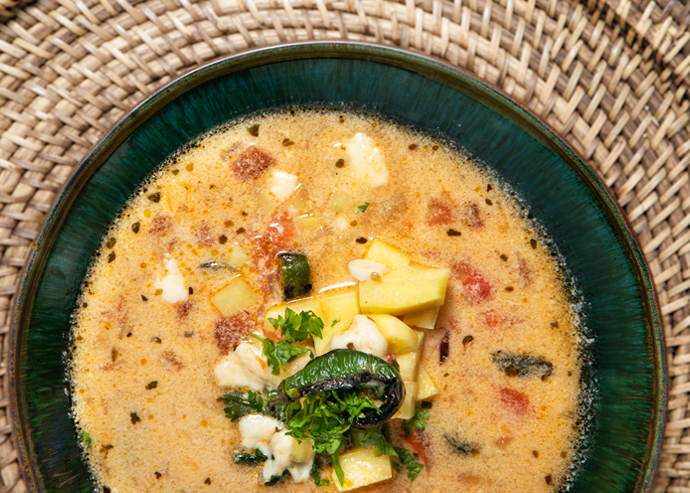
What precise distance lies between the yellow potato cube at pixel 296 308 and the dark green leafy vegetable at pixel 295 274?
3 cm

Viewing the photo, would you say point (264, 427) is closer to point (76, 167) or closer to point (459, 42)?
point (76, 167)

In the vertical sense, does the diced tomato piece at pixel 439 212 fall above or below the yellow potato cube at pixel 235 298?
above

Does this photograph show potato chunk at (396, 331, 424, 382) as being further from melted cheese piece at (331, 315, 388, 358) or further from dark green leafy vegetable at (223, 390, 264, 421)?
dark green leafy vegetable at (223, 390, 264, 421)

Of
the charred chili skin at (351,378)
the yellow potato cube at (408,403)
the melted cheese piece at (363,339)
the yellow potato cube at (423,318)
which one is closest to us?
the charred chili skin at (351,378)

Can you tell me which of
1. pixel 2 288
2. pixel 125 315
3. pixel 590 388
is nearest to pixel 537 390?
pixel 590 388

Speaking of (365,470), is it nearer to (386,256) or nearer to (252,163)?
(386,256)

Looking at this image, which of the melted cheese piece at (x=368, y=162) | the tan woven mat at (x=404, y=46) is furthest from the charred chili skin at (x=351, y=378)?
the tan woven mat at (x=404, y=46)

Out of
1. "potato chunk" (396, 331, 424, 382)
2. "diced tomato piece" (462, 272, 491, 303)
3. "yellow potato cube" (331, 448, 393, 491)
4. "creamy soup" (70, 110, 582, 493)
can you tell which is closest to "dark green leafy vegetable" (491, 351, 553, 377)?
"creamy soup" (70, 110, 582, 493)

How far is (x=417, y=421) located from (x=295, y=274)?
3.02 feet

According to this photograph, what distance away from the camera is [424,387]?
2.42 m

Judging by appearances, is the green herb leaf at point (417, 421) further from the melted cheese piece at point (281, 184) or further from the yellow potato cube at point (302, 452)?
the melted cheese piece at point (281, 184)

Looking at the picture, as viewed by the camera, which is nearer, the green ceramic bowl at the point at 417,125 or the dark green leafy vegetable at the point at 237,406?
the green ceramic bowl at the point at 417,125

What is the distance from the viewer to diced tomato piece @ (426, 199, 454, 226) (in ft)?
8.14

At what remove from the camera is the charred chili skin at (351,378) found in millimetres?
2031
